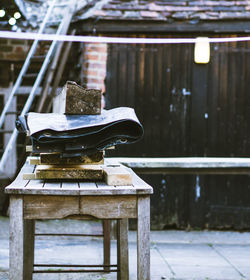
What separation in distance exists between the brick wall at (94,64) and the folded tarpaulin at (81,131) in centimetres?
338

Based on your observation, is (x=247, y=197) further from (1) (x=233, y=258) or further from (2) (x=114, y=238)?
(2) (x=114, y=238)

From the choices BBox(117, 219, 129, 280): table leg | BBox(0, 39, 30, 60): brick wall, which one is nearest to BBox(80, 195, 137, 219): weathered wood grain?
BBox(117, 219, 129, 280): table leg

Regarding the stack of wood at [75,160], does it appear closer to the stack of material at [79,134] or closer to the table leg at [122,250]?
the stack of material at [79,134]

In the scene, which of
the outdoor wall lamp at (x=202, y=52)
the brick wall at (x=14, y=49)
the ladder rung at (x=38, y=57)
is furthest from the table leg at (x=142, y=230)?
the brick wall at (x=14, y=49)

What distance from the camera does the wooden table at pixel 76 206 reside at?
219 centimetres

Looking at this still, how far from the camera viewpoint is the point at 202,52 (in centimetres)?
572

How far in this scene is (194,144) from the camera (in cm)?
589

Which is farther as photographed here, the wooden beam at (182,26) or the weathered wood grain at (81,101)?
the wooden beam at (182,26)

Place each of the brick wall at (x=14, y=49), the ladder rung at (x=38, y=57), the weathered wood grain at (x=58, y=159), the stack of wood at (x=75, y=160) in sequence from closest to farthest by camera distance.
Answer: the stack of wood at (x=75, y=160)
the weathered wood grain at (x=58, y=159)
the ladder rung at (x=38, y=57)
the brick wall at (x=14, y=49)

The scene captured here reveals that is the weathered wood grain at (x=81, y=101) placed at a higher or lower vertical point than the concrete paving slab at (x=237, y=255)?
higher

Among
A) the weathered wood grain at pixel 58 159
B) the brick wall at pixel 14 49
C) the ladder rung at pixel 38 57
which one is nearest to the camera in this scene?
the weathered wood grain at pixel 58 159

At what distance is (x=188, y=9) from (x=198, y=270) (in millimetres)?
3433

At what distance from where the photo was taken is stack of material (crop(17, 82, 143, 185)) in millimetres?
2256

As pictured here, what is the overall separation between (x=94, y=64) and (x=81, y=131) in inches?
142
